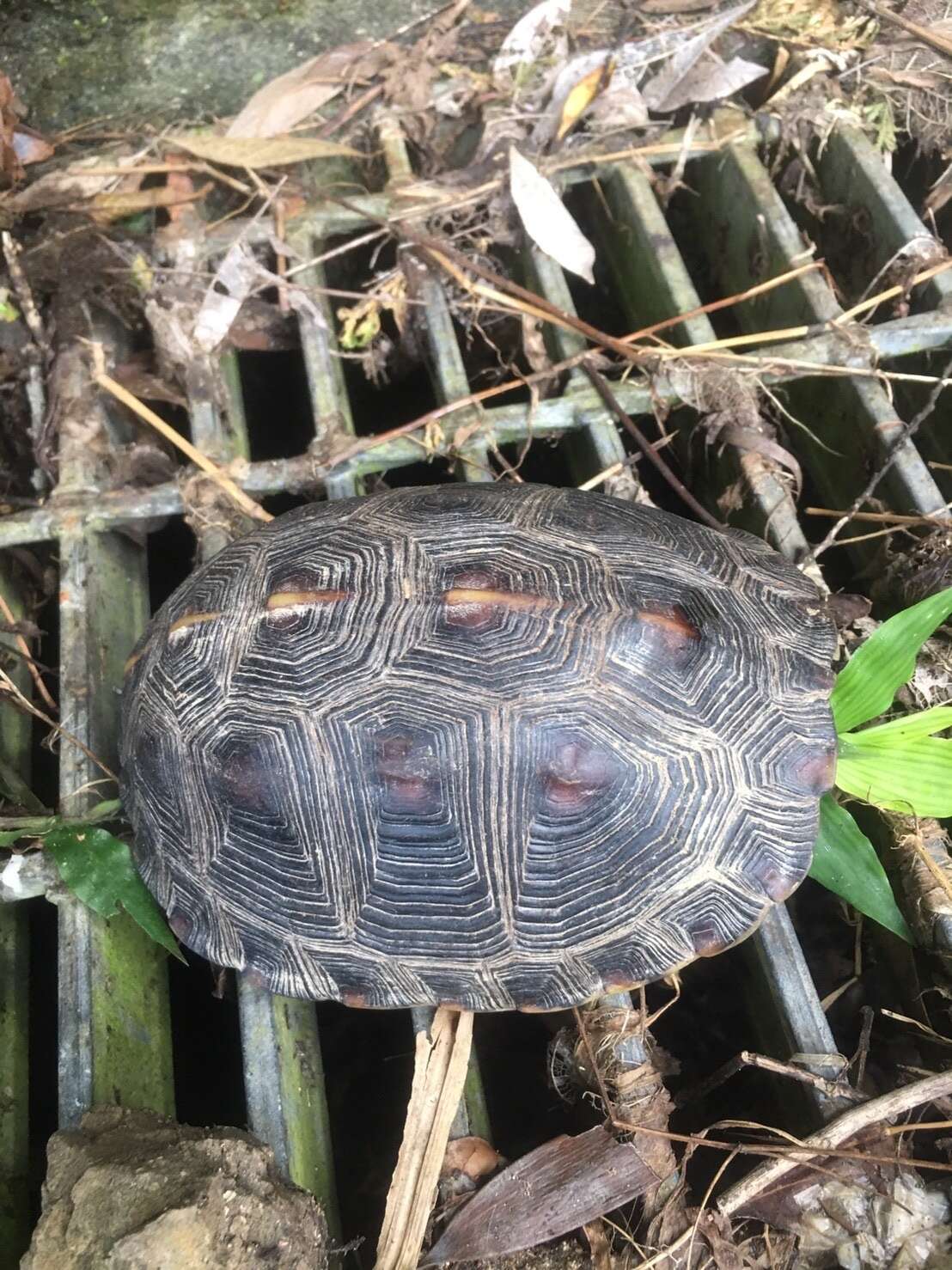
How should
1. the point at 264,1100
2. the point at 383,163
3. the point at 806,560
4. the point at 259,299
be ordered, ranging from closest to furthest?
1. the point at 264,1100
2. the point at 806,560
3. the point at 259,299
4. the point at 383,163

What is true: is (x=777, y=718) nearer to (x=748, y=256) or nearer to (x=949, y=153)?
(x=748, y=256)

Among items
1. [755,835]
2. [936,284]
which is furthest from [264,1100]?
[936,284]

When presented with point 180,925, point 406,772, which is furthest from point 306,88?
point 180,925

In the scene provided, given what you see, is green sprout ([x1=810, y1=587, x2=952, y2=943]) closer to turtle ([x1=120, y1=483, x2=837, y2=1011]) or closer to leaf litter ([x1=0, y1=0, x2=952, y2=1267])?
turtle ([x1=120, y1=483, x2=837, y2=1011])

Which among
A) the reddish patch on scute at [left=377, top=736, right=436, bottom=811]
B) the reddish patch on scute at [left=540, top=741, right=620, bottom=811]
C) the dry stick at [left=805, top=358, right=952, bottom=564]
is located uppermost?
the dry stick at [left=805, top=358, right=952, bottom=564]

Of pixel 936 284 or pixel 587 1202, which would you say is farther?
pixel 936 284

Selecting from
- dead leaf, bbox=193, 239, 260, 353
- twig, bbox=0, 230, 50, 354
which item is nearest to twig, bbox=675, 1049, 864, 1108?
dead leaf, bbox=193, 239, 260, 353
